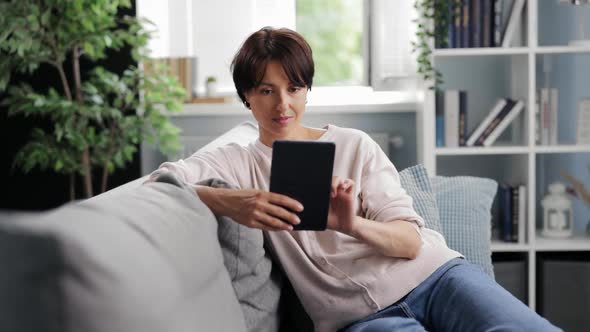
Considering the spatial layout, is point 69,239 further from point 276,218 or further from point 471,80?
point 471,80

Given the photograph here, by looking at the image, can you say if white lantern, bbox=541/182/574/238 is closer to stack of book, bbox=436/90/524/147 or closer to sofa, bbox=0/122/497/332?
stack of book, bbox=436/90/524/147

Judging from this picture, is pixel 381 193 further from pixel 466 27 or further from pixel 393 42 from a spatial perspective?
pixel 393 42

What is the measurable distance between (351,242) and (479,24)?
1898 mm

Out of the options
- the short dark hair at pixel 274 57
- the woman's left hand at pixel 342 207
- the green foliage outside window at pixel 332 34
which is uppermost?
the green foliage outside window at pixel 332 34

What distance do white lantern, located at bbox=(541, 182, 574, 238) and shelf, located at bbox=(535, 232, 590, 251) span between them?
0.04 m

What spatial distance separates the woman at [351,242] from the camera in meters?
1.63

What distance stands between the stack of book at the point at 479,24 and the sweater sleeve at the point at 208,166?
5.88 ft

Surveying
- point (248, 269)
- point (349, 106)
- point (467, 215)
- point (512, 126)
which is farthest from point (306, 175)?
point (512, 126)

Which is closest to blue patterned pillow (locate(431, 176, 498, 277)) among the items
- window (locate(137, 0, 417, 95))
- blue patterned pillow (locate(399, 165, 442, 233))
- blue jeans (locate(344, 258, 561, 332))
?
blue patterned pillow (locate(399, 165, 442, 233))

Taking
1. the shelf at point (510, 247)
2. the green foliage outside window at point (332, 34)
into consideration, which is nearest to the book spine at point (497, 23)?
the shelf at point (510, 247)

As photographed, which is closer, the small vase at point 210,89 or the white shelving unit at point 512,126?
the white shelving unit at point 512,126

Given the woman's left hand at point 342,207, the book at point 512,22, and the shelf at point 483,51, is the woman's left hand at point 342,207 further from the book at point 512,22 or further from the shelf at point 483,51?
the book at point 512,22

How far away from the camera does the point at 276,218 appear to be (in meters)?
1.38

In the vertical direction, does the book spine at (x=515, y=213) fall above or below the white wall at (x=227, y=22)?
below
